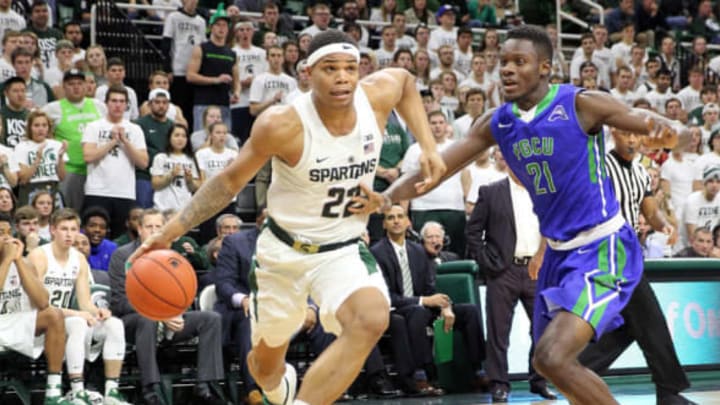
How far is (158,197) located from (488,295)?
12.7 ft

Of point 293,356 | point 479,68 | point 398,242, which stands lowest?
point 293,356

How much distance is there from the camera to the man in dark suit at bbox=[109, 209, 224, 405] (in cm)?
1068

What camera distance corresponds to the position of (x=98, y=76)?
15.1 m

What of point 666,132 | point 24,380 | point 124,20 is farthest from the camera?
point 124,20

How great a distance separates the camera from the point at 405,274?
1202 centimetres

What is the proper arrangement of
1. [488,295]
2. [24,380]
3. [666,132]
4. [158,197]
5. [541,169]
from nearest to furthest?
[666,132] < [541,169] < [24,380] < [488,295] < [158,197]

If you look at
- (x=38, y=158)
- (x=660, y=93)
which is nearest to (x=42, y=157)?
(x=38, y=158)

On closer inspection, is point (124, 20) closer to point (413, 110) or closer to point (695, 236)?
point (695, 236)

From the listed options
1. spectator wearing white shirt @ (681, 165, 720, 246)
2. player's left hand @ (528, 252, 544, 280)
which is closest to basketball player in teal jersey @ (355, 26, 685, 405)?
player's left hand @ (528, 252, 544, 280)

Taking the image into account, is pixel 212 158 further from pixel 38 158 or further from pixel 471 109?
pixel 471 109

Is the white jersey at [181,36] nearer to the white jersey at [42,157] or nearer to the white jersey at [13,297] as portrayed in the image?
the white jersey at [42,157]

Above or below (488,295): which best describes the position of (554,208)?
above

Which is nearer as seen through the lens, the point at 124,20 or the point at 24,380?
the point at 24,380

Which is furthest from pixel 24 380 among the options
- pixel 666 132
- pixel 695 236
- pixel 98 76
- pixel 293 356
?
pixel 695 236
